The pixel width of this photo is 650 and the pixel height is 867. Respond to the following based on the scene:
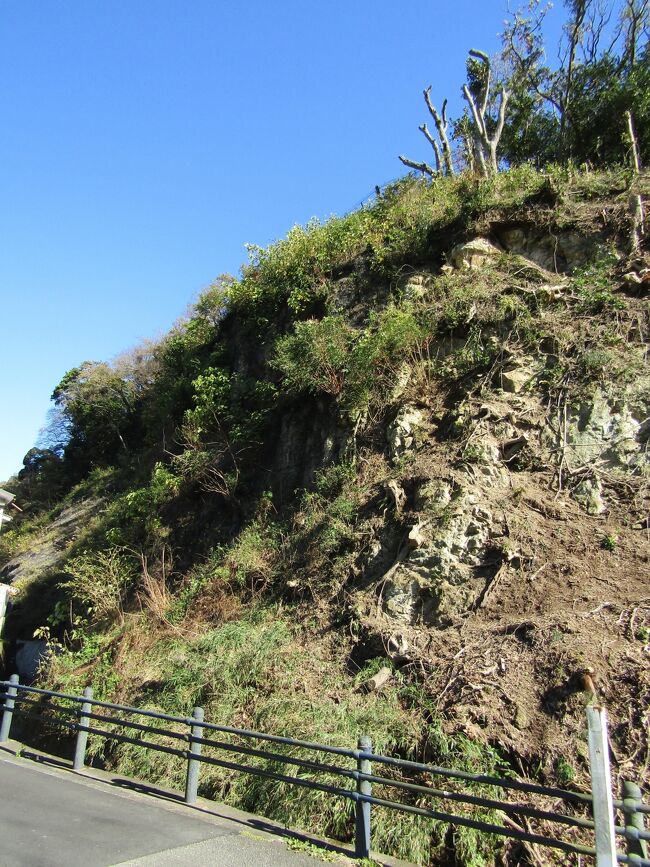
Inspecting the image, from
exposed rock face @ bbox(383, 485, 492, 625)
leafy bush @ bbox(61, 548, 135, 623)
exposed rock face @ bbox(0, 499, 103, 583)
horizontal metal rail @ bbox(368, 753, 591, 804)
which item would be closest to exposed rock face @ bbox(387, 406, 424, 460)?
exposed rock face @ bbox(383, 485, 492, 625)

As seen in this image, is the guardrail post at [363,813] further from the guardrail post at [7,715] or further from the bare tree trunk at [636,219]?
the bare tree trunk at [636,219]

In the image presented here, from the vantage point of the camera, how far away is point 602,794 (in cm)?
360

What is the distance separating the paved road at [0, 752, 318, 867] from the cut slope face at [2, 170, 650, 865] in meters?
0.83

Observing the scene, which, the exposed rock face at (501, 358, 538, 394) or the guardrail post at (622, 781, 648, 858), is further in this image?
the exposed rock face at (501, 358, 538, 394)

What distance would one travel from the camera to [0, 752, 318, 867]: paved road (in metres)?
5.33

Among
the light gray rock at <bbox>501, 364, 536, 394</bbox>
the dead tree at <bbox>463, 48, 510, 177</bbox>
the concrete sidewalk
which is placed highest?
the dead tree at <bbox>463, 48, 510, 177</bbox>

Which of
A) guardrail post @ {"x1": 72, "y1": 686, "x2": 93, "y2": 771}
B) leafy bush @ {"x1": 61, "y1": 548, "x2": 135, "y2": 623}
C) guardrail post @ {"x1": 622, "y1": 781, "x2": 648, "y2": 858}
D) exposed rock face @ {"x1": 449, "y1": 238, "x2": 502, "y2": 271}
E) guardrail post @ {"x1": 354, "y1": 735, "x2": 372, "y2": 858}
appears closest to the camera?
guardrail post @ {"x1": 622, "y1": 781, "x2": 648, "y2": 858}

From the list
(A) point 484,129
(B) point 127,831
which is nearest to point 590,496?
(B) point 127,831

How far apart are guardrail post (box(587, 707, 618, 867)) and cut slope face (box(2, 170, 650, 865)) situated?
2287mm

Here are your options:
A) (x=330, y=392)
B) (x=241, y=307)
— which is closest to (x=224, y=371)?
(x=241, y=307)

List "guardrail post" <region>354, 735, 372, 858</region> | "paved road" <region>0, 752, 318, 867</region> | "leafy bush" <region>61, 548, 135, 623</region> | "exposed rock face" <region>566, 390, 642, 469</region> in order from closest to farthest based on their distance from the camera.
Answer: "paved road" <region>0, 752, 318, 867</region> < "guardrail post" <region>354, 735, 372, 858</region> < "exposed rock face" <region>566, 390, 642, 469</region> < "leafy bush" <region>61, 548, 135, 623</region>

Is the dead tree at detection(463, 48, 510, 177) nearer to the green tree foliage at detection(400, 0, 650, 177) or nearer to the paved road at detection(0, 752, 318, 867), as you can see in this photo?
the green tree foliage at detection(400, 0, 650, 177)

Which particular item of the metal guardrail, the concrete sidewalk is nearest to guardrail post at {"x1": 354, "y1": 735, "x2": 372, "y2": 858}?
the metal guardrail

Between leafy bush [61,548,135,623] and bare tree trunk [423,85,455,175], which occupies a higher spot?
bare tree trunk [423,85,455,175]
